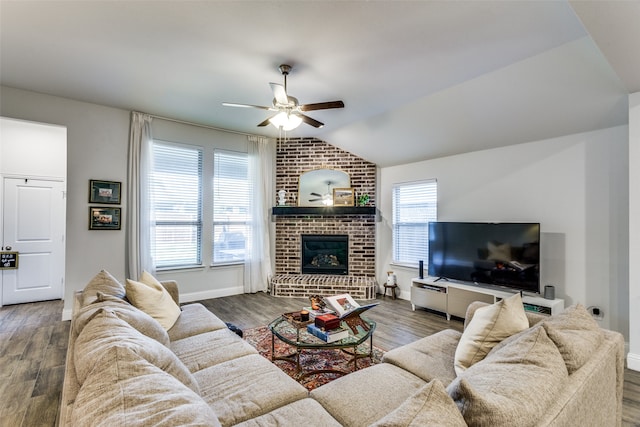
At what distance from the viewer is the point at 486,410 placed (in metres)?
0.89

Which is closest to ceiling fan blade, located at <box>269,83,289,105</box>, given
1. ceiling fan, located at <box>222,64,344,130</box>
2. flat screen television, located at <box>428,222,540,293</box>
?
ceiling fan, located at <box>222,64,344,130</box>

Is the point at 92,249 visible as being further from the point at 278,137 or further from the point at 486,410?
the point at 486,410

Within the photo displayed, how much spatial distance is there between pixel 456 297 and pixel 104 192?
16.3ft

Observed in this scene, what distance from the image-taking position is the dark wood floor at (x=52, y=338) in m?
2.15

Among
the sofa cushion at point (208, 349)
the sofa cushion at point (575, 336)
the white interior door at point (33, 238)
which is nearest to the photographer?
the sofa cushion at point (575, 336)

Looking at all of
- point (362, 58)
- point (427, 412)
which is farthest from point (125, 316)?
point (362, 58)

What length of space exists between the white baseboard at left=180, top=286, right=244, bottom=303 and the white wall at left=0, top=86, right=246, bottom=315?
975mm

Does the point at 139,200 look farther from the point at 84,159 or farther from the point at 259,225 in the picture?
the point at 259,225

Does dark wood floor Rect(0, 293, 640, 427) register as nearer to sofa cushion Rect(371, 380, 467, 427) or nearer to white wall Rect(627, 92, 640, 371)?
white wall Rect(627, 92, 640, 371)

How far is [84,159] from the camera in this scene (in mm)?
3990

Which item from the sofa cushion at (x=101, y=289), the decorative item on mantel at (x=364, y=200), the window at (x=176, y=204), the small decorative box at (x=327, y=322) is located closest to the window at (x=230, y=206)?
the window at (x=176, y=204)

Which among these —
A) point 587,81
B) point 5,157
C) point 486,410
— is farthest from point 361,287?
point 5,157

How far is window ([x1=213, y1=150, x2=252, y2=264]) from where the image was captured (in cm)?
517

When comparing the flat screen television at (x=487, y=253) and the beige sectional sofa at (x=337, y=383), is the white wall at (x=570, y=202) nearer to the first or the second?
the flat screen television at (x=487, y=253)
